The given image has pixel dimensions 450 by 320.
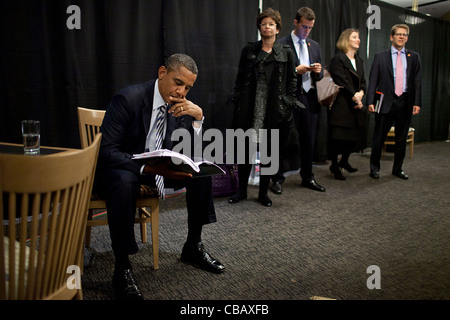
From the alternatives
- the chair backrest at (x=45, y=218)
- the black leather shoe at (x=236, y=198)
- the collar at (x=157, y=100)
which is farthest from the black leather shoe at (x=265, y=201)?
the chair backrest at (x=45, y=218)

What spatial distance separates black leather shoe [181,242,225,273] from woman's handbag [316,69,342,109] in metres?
2.17

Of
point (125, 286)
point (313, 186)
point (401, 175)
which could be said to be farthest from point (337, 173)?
point (125, 286)

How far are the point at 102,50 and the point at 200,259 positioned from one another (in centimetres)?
206

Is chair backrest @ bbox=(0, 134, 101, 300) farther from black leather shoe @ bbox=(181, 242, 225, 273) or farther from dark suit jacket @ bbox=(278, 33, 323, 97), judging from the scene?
dark suit jacket @ bbox=(278, 33, 323, 97)

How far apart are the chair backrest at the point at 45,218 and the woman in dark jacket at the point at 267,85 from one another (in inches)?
83.1

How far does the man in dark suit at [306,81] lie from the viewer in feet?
10.8

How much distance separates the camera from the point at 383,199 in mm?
3387

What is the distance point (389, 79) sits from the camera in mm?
3922

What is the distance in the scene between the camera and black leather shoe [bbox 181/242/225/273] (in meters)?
1.97

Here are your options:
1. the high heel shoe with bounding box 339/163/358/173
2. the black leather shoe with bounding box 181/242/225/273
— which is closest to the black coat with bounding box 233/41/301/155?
the black leather shoe with bounding box 181/242/225/273

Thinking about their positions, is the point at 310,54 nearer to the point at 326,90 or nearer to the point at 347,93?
the point at 326,90
